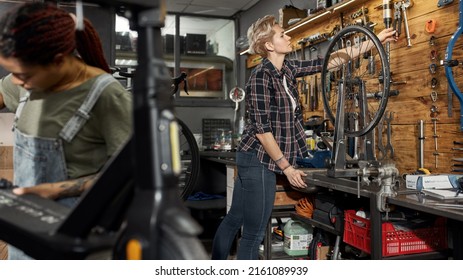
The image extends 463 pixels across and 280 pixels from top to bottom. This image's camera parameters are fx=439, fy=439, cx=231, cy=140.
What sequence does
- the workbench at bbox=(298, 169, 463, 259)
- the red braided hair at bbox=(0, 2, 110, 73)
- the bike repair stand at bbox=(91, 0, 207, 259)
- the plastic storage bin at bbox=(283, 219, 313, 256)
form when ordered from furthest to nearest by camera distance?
the plastic storage bin at bbox=(283, 219, 313, 256)
the workbench at bbox=(298, 169, 463, 259)
the red braided hair at bbox=(0, 2, 110, 73)
the bike repair stand at bbox=(91, 0, 207, 259)

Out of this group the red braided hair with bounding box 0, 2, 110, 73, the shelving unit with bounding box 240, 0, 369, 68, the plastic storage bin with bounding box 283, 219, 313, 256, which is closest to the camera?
the red braided hair with bounding box 0, 2, 110, 73

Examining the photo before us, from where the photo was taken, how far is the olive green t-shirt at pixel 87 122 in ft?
2.07

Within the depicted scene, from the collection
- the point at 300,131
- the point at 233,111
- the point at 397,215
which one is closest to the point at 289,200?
the point at 300,131

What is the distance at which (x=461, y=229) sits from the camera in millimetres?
1506

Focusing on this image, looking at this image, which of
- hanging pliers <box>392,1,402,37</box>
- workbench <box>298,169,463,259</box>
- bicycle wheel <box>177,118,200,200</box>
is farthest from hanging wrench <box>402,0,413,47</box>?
bicycle wheel <box>177,118,200,200</box>

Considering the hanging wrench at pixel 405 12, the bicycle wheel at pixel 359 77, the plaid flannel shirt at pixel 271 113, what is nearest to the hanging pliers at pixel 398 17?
the hanging wrench at pixel 405 12

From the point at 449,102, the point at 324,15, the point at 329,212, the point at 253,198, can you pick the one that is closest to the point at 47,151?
the point at 253,198

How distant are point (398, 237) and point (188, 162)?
1.93 meters

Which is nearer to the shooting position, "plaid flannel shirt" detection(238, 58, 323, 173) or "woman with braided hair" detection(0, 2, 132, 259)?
"woman with braided hair" detection(0, 2, 132, 259)

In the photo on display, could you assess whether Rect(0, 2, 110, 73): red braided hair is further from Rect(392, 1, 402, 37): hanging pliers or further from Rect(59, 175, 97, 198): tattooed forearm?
Rect(392, 1, 402, 37): hanging pliers

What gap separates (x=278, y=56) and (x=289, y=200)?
2.52ft

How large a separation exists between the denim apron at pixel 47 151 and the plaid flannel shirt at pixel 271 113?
3.08 feet

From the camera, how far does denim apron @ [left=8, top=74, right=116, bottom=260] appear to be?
641 mm

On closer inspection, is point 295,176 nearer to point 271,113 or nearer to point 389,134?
point 271,113
